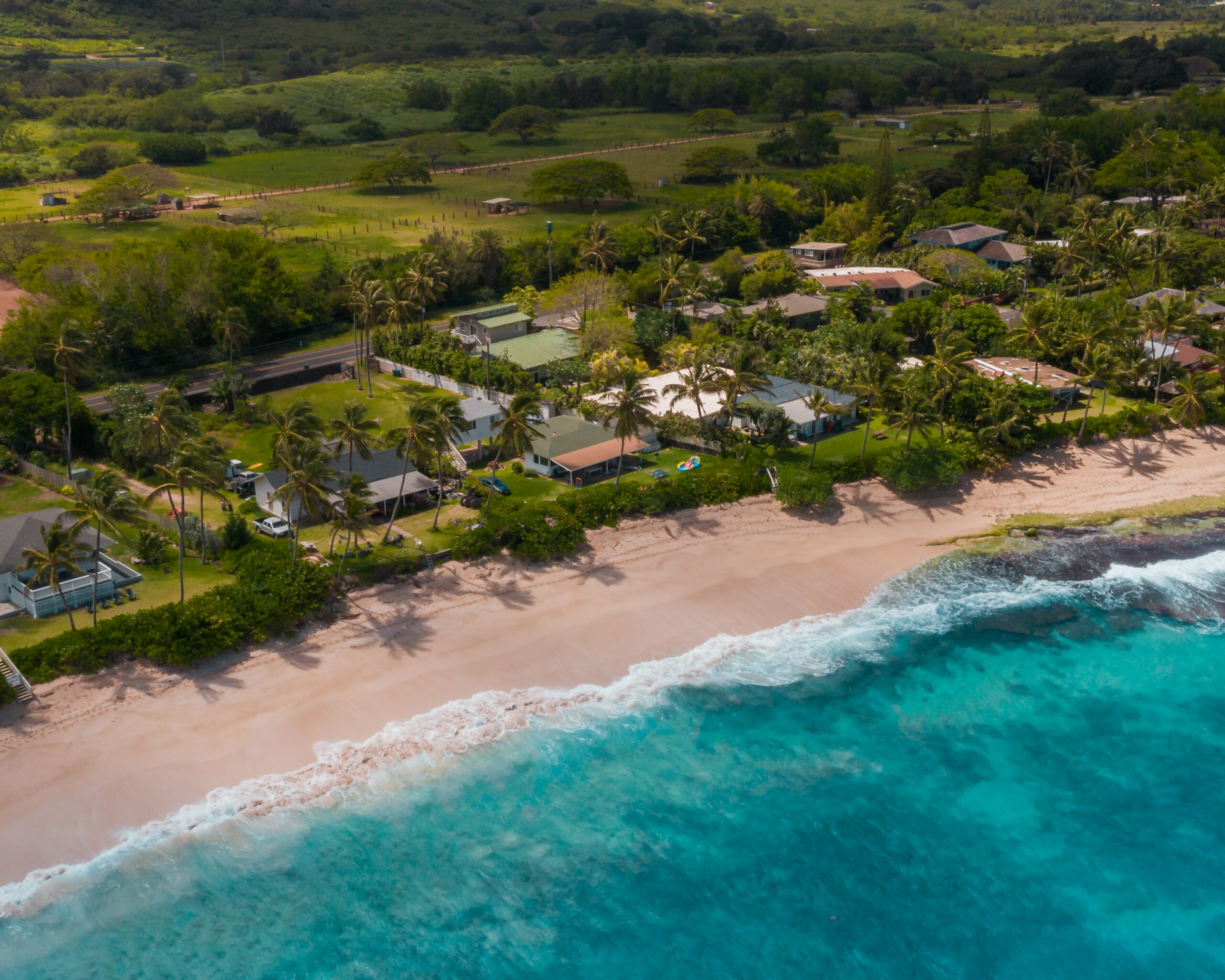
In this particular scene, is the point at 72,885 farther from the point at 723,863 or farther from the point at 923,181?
the point at 923,181

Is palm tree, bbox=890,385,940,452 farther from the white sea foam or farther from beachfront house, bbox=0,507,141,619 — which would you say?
beachfront house, bbox=0,507,141,619

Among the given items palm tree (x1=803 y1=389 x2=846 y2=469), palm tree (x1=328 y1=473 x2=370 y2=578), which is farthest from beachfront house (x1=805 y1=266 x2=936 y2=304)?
palm tree (x1=328 y1=473 x2=370 y2=578)

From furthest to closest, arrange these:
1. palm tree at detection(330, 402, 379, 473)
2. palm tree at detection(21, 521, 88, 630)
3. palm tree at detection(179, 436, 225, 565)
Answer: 1. palm tree at detection(330, 402, 379, 473)
2. palm tree at detection(179, 436, 225, 565)
3. palm tree at detection(21, 521, 88, 630)

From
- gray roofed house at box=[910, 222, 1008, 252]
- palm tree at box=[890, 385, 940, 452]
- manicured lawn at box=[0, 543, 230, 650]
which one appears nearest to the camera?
manicured lawn at box=[0, 543, 230, 650]

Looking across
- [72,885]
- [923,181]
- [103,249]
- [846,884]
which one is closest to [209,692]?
[72,885]

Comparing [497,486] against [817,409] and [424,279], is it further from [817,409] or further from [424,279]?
[424,279]

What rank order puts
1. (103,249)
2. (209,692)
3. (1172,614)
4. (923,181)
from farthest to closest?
(923,181) → (103,249) → (1172,614) → (209,692)

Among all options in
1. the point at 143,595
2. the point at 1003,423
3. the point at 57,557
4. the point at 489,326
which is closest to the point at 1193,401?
the point at 1003,423
